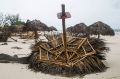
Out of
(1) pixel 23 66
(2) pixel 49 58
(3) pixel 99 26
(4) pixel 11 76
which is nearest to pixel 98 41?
(2) pixel 49 58

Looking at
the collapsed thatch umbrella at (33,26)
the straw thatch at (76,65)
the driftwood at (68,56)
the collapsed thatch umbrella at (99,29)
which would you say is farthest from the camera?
the collapsed thatch umbrella at (99,29)

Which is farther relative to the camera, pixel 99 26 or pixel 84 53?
pixel 99 26

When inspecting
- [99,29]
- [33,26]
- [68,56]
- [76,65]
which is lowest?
[76,65]

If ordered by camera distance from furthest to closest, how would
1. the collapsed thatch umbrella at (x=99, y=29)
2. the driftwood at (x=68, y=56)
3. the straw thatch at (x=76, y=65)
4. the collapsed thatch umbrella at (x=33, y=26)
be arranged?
the collapsed thatch umbrella at (x=99, y=29)
the collapsed thatch umbrella at (x=33, y=26)
the driftwood at (x=68, y=56)
the straw thatch at (x=76, y=65)

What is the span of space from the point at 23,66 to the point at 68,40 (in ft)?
7.31

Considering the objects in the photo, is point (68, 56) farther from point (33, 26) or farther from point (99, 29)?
point (99, 29)

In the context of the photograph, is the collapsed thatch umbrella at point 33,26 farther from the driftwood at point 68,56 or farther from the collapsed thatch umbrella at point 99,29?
the driftwood at point 68,56

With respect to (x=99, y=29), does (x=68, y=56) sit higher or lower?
lower

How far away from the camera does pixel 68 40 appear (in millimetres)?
11805

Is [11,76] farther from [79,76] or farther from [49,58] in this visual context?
[79,76]

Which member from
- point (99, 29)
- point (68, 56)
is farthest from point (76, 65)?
point (99, 29)

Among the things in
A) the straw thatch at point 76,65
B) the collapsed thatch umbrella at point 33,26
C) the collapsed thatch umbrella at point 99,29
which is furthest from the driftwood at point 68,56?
the collapsed thatch umbrella at point 99,29

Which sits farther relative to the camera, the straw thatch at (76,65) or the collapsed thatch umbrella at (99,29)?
the collapsed thatch umbrella at (99,29)

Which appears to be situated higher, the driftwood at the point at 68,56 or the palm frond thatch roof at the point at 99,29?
the palm frond thatch roof at the point at 99,29
